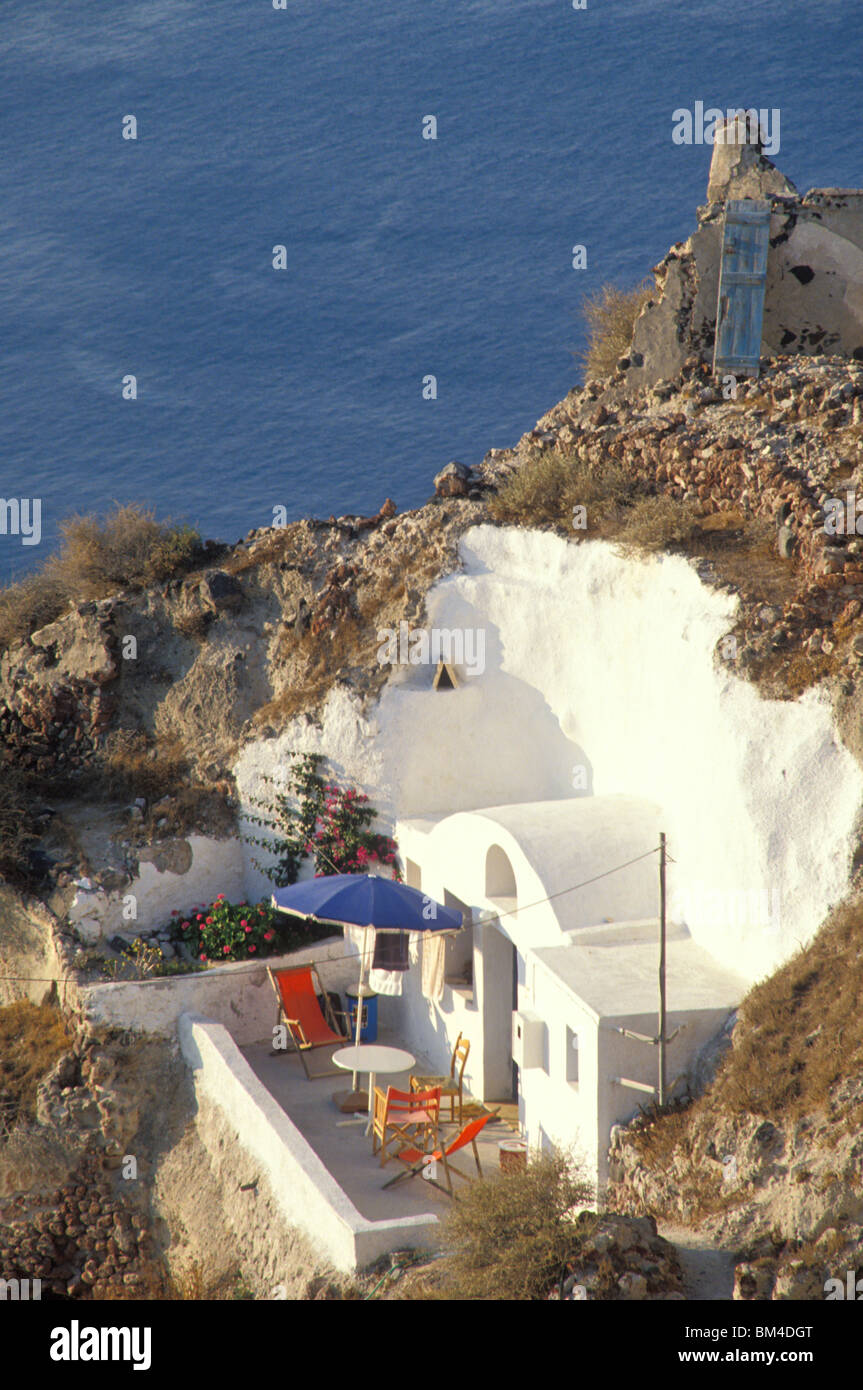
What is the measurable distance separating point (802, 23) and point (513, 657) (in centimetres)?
6108

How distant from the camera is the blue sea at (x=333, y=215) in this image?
57281 millimetres

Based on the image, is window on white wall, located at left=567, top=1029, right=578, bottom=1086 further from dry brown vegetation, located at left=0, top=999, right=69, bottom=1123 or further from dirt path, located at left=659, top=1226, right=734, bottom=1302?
dry brown vegetation, located at left=0, top=999, right=69, bottom=1123

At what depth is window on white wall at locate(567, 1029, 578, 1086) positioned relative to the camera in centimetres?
1415

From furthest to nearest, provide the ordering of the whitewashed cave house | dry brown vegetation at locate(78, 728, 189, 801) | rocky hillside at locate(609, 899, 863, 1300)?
dry brown vegetation at locate(78, 728, 189, 801) < the whitewashed cave house < rocky hillside at locate(609, 899, 863, 1300)

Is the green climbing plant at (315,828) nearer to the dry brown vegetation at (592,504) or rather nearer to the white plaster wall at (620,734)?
the white plaster wall at (620,734)

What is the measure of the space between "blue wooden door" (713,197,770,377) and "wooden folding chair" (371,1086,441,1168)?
10596mm

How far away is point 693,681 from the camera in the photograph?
15695mm

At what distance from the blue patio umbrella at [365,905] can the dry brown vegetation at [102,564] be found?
8.00 m

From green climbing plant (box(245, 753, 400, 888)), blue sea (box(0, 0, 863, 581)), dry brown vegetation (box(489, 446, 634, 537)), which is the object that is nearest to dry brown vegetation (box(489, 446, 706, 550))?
dry brown vegetation (box(489, 446, 634, 537))

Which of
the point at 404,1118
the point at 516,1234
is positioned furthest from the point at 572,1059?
the point at 516,1234

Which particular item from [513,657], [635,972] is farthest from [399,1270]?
[513,657]

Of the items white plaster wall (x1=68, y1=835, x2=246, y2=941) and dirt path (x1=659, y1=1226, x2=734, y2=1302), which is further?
white plaster wall (x1=68, y1=835, x2=246, y2=941)

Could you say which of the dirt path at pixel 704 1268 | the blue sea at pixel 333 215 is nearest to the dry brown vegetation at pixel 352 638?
the dirt path at pixel 704 1268

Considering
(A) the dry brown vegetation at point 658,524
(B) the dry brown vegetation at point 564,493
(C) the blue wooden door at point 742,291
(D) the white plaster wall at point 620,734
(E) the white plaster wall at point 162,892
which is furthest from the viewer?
(C) the blue wooden door at point 742,291
